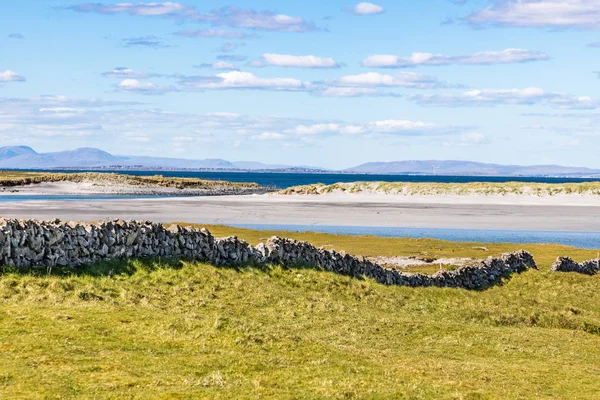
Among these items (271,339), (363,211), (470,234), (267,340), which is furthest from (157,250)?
(363,211)

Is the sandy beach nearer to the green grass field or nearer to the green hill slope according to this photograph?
the green grass field

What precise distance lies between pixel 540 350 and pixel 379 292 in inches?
362

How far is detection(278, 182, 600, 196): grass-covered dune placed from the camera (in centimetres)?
13725

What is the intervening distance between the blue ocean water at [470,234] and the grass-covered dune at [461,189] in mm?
58300

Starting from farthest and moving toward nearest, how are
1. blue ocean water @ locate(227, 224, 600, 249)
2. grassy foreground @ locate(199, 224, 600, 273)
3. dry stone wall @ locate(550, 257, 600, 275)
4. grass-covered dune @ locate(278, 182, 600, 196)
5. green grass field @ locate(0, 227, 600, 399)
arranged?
grass-covered dune @ locate(278, 182, 600, 196) < blue ocean water @ locate(227, 224, 600, 249) < grassy foreground @ locate(199, 224, 600, 273) < dry stone wall @ locate(550, 257, 600, 275) < green grass field @ locate(0, 227, 600, 399)

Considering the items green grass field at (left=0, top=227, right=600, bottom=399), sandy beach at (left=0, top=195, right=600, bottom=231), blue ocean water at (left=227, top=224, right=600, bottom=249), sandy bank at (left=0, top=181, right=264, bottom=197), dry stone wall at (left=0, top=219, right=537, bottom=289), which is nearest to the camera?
green grass field at (left=0, top=227, right=600, bottom=399)

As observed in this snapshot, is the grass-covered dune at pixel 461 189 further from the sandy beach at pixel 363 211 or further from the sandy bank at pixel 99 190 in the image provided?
the sandy bank at pixel 99 190

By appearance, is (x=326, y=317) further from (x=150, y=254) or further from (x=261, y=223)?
(x=261, y=223)

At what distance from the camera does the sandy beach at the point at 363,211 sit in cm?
8694

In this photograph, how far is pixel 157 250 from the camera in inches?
1083

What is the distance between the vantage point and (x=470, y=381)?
1784cm

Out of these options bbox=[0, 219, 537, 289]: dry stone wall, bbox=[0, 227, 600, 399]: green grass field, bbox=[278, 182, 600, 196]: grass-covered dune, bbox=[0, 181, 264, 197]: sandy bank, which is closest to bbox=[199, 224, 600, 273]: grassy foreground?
bbox=[0, 219, 537, 289]: dry stone wall

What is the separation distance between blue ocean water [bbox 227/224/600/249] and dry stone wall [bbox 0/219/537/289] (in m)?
32.1

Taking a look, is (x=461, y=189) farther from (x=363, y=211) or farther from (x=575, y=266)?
(x=575, y=266)
